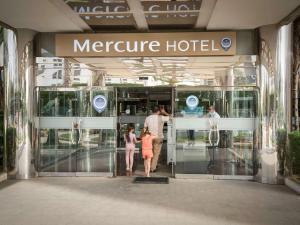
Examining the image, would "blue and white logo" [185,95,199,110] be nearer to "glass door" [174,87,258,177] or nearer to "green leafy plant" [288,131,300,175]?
"glass door" [174,87,258,177]

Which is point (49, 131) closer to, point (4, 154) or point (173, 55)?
point (4, 154)

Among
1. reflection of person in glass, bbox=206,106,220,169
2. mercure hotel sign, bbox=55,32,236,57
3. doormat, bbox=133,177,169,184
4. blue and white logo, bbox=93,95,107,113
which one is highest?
mercure hotel sign, bbox=55,32,236,57

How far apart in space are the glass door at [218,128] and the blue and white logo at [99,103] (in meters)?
1.74

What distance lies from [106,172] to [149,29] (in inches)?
139

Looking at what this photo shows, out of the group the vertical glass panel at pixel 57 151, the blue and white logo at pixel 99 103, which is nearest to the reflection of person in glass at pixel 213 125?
the blue and white logo at pixel 99 103

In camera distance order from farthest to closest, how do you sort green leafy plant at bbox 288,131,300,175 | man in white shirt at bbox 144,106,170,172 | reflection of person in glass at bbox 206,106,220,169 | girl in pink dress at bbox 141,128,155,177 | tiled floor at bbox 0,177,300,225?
man in white shirt at bbox 144,106,170,172 < reflection of person in glass at bbox 206,106,220,169 < girl in pink dress at bbox 141,128,155,177 < green leafy plant at bbox 288,131,300,175 < tiled floor at bbox 0,177,300,225

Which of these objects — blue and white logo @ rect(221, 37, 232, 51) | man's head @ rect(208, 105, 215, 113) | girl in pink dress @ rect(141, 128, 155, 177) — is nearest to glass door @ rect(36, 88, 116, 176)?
girl in pink dress @ rect(141, 128, 155, 177)

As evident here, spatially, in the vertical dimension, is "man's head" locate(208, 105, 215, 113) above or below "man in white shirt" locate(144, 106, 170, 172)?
above

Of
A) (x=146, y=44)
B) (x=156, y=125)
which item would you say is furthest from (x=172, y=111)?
(x=146, y=44)

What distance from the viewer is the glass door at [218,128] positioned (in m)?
9.80

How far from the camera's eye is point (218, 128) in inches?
390

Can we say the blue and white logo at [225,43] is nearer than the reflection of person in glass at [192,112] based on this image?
Yes

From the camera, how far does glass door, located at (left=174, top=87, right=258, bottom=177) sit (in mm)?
9805

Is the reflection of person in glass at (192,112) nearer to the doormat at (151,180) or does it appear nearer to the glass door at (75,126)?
the doormat at (151,180)
